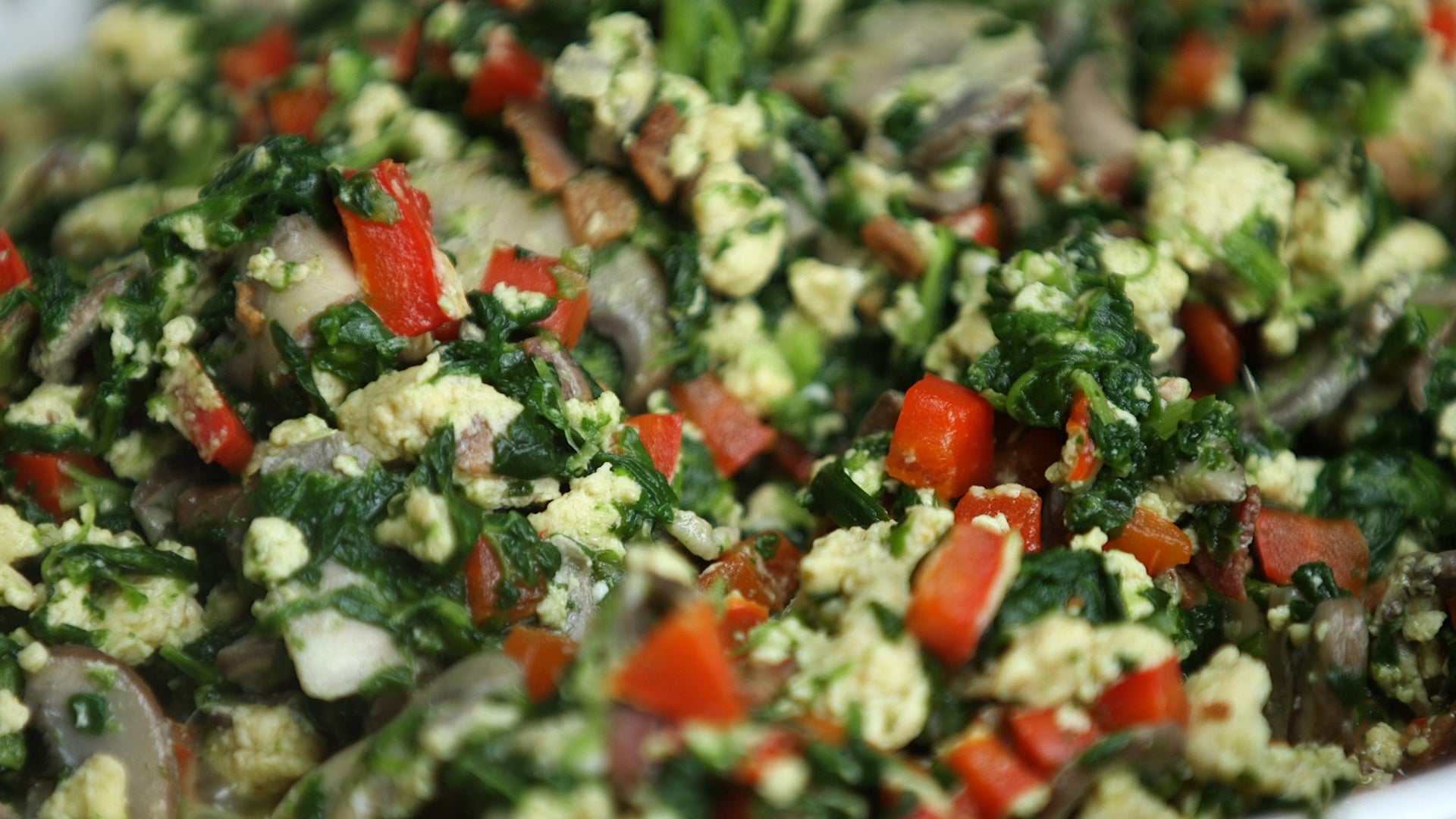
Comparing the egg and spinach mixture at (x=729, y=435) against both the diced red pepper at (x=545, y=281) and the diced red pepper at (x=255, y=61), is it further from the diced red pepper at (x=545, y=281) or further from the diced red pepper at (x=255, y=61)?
the diced red pepper at (x=255, y=61)

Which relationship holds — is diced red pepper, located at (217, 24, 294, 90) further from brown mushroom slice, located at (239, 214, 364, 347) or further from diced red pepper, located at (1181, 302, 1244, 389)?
diced red pepper, located at (1181, 302, 1244, 389)

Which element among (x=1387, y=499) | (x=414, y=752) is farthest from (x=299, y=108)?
(x=1387, y=499)

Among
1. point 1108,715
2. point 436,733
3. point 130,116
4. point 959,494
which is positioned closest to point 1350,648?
point 1108,715

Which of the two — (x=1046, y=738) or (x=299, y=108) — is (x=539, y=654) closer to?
(x=1046, y=738)

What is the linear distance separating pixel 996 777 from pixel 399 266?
6.04ft

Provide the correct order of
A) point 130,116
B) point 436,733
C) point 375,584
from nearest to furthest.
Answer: point 436,733, point 375,584, point 130,116

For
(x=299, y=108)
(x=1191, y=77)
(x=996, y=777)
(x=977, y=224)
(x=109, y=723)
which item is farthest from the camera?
(x=1191, y=77)

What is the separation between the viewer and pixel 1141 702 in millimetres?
2424

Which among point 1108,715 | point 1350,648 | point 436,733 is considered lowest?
point 1350,648

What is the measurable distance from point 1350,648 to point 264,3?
447 cm

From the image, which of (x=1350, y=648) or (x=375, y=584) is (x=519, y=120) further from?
(x=1350, y=648)

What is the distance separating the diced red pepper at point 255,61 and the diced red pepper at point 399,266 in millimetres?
1752

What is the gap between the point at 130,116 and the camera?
454cm

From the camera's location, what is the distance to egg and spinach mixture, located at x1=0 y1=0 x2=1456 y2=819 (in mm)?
2426
